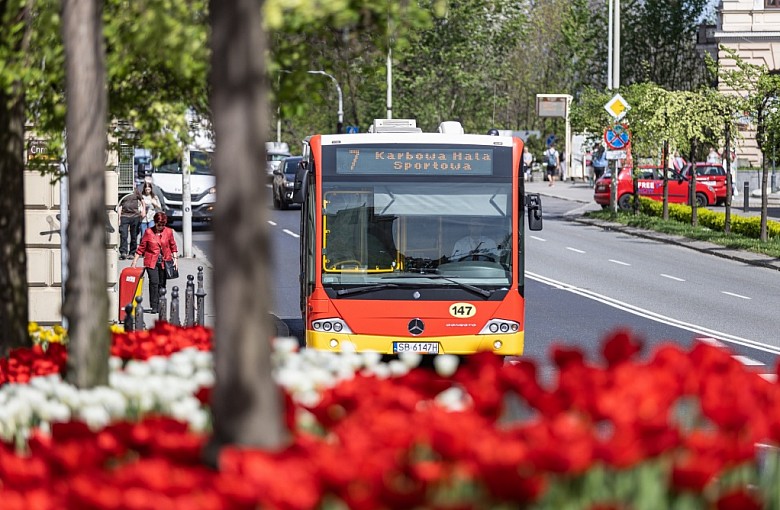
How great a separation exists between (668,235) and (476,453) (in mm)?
33430

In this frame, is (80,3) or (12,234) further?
(12,234)

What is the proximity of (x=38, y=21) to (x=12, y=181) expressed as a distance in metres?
1.11

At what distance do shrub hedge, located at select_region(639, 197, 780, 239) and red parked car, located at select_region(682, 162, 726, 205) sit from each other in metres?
3.76

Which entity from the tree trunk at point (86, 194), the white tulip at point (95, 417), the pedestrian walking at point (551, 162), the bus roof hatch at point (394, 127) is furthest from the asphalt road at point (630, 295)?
the pedestrian walking at point (551, 162)

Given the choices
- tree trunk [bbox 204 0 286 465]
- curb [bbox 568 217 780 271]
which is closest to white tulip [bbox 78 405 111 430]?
tree trunk [bbox 204 0 286 465]

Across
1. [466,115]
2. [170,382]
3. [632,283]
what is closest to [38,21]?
[170,382]

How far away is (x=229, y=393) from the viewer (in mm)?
4672

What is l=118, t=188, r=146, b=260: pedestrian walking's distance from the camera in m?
31.2

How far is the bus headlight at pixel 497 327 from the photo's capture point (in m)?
14.5

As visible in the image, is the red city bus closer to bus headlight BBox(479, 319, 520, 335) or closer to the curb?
bus headlight BBox(479, 319, 520, 335)

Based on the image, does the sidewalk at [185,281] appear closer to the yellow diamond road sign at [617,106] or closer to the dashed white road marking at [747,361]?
the dashed white road marking at [747,361]

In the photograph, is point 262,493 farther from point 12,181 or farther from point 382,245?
point 382,245

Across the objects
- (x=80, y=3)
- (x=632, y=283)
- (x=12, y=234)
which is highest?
(x=80, y=3)

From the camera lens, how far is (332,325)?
14.5 meters
